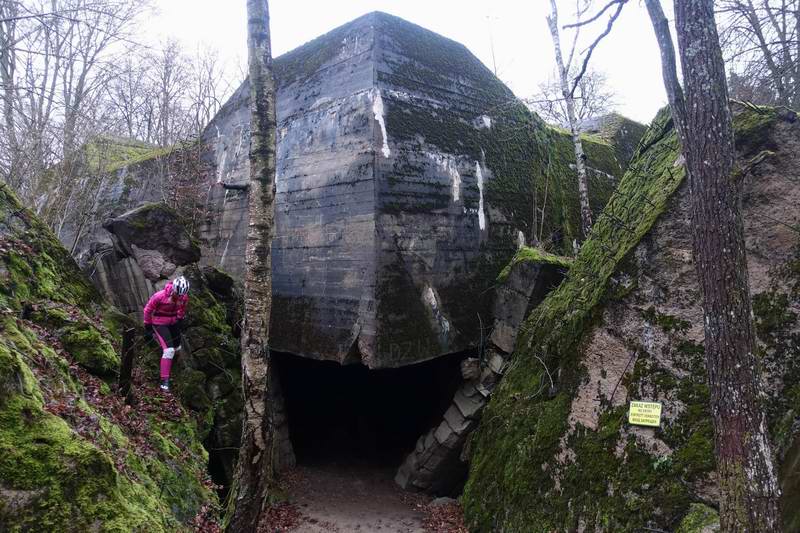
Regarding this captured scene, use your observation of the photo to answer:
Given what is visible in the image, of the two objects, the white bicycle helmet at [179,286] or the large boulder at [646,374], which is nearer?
the large boulder at [646,374]

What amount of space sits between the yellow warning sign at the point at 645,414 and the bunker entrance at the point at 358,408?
4.82 metres

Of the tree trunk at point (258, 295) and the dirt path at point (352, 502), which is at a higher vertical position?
the tree trunk at point (258, 295)

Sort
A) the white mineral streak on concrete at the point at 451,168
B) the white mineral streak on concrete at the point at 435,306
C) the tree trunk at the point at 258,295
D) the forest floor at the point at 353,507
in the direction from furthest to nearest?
the white mineral streak on concrete at the point at 451,168 < the white mineral streak on concrete at the point at 435,306 < the forest floor at the point at 353,507 < the tree trunk at the point at 258,295

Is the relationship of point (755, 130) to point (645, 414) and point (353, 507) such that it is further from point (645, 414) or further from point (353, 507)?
point (353, 507)

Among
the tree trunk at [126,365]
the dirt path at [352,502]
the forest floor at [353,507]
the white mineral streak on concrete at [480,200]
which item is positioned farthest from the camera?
the white mineral streak on concrete at [480,200]

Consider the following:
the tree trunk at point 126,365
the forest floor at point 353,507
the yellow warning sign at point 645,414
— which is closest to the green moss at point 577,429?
the yellow warning sign at point 645,414

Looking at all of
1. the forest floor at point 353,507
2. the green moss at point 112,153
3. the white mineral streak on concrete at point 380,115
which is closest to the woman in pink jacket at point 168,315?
the forest floor at point 353,507

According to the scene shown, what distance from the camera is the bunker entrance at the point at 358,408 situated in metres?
10.2

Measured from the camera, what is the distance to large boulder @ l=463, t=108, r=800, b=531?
4410 mm

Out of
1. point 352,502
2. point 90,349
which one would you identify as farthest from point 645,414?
point 90,349

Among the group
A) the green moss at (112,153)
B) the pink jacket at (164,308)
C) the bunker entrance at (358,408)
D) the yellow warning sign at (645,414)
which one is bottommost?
the bunker entrance at (358,408)

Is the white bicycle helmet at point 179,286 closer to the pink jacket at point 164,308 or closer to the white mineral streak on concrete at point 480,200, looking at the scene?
the pink jacket at point 164,308

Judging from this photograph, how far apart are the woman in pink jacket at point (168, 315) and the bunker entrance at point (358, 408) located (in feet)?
10.0

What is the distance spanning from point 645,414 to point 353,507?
5300 mm
